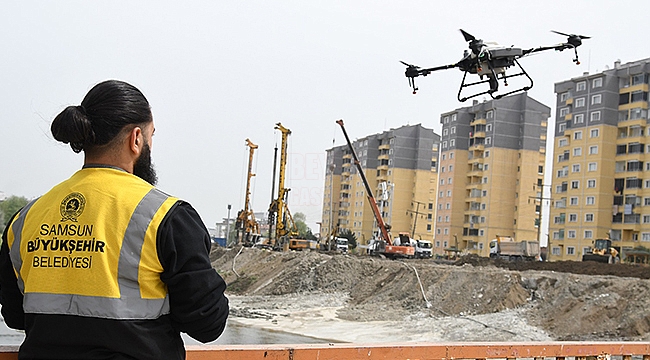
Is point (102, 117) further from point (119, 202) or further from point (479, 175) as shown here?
point (479, 175)

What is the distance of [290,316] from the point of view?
26812mm

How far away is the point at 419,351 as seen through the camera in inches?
130

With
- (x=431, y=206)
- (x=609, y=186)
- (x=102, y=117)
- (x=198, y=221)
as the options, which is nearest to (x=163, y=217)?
(x=198, y=221)

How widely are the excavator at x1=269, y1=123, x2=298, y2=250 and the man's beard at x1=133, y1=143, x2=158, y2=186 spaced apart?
49.6 metres

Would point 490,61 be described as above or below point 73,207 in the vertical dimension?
above

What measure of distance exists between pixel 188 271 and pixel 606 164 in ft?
219

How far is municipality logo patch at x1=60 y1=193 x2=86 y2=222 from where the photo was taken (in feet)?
6.62

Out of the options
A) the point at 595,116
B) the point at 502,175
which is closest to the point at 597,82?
the point at 595,116

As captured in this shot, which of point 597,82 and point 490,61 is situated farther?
point 597,82

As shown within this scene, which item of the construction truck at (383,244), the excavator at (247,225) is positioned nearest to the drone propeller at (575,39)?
the construction truck at (383,244)

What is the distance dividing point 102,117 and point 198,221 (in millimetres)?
425

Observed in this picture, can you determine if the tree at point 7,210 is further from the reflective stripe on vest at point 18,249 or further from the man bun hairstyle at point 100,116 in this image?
the man bun hairstyle at point 100,116

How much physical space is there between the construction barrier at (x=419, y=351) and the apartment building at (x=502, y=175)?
7435cm

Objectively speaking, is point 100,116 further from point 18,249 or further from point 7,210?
point 7,210
